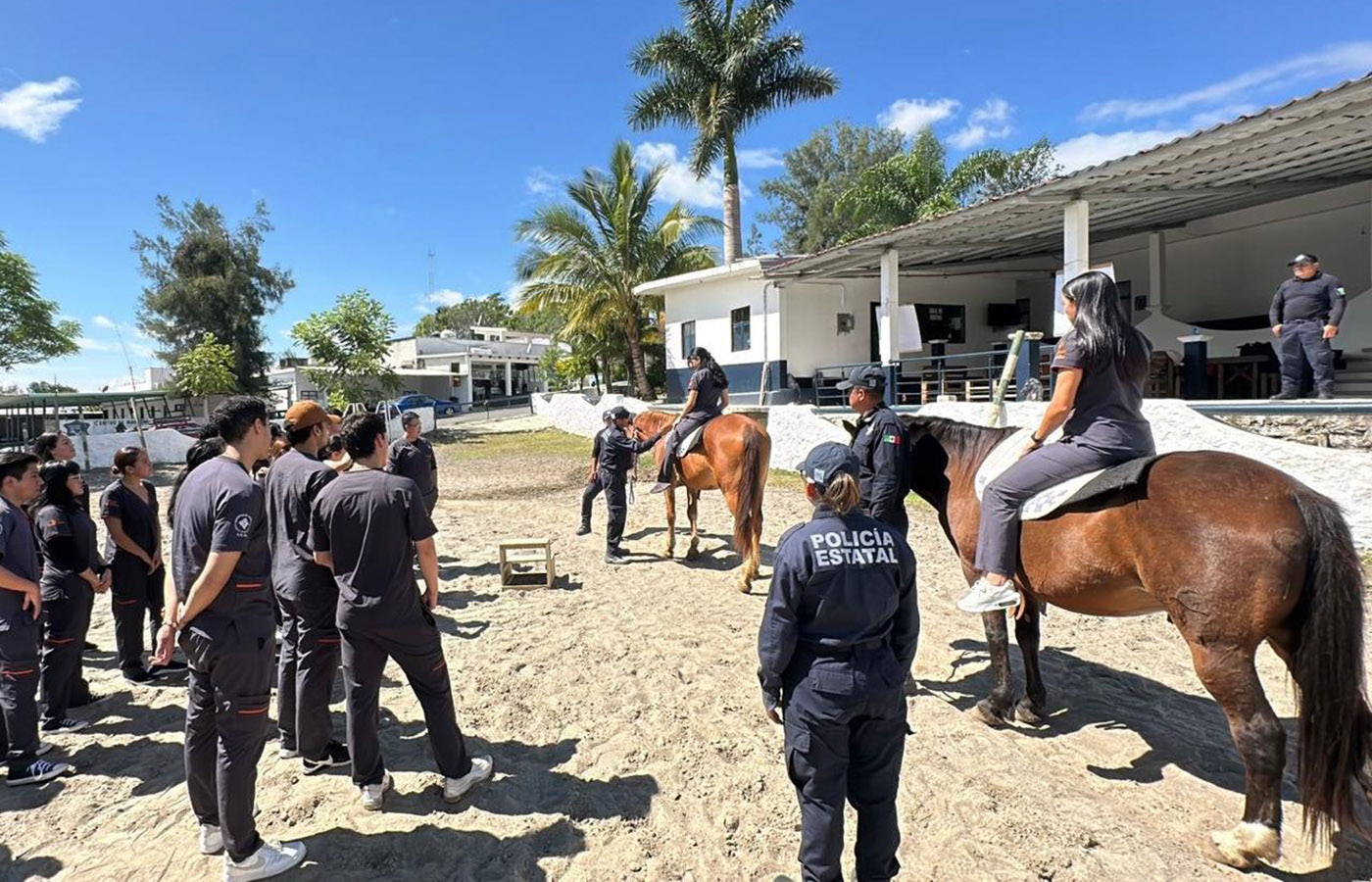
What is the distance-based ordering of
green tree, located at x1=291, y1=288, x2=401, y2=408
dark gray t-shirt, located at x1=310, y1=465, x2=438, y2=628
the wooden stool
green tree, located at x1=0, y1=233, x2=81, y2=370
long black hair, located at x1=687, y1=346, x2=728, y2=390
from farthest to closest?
green tree, located at x1=0, y1=233, x2=81, y2=370 < green tree, located at x1=291, y1=288, x2=401, y2=408 < long black hair, located at x1=687, y1=346, x2=728, y2=390 < the wooden stool < dark gray t-shirt, located at x1=310, y1=465, x2=438, y2=628

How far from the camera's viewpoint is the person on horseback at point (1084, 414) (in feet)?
11.0

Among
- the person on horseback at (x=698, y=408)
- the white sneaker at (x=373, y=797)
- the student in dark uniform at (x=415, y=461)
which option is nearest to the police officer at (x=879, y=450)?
the person on horseback at (x=698, y=408)

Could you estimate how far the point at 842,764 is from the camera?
2330 millimetres

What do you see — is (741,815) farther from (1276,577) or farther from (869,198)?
(869,198)

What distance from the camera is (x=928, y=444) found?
187 inches

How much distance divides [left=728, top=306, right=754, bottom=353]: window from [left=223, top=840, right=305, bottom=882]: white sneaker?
1686 centimetres

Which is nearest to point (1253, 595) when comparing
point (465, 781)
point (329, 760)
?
point (465, 781)

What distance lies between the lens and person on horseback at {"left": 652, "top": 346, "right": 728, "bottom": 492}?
7.58m

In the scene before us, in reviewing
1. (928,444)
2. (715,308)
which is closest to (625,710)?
(928,444)

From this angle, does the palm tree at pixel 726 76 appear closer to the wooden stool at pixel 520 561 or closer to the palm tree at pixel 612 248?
the palm tree at pixel 612 248

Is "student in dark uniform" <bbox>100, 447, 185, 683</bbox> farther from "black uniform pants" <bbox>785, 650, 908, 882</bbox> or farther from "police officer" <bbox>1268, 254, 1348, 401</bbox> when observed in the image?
"police officer" <bbox>1268, 254, 1348, 401</bbox>

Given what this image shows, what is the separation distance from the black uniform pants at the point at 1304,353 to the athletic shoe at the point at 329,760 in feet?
34.2

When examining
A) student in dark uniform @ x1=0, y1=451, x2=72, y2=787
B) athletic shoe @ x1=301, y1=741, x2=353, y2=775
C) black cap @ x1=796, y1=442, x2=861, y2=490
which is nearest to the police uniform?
athletic shoe @ x1=301, y1=741, x2=353, y2=775

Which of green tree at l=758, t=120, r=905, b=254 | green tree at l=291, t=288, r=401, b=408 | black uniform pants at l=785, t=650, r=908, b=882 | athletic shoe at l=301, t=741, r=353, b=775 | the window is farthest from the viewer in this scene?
green tree at l=758, t=120, r=905, b=254
